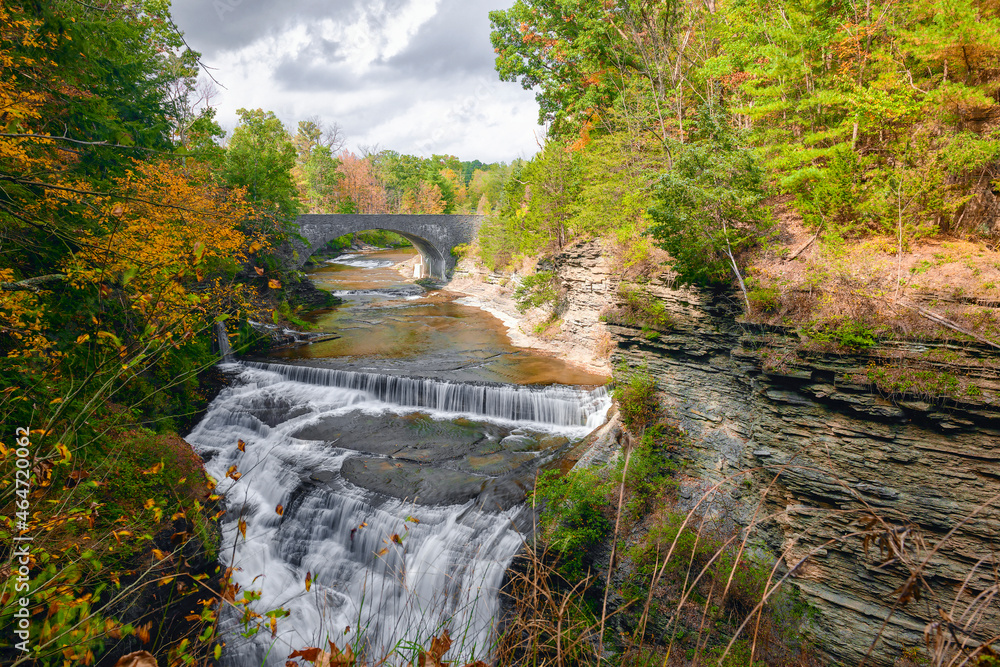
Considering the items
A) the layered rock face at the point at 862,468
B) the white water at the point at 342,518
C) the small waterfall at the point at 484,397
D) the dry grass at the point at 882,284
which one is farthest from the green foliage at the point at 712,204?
the white water at the point at 342,518

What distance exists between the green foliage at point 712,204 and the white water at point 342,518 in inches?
204

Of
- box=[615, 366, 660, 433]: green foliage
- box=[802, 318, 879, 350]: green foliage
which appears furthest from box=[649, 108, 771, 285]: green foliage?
box=[615, 366, 660, 433]: green foliage

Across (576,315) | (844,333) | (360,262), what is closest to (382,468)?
(844,333)

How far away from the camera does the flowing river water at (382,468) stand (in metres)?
7.57

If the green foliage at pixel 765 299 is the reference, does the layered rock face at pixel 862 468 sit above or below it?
below

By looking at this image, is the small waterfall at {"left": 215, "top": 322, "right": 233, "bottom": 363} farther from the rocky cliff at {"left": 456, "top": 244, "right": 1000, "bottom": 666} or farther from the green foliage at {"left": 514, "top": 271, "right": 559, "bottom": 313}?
the rocky cliff at {"left": 456, "top": 244, "right": 1000, "bottom": 666}

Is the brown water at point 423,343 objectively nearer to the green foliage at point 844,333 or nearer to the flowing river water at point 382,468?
the flowing river water at point 382,468

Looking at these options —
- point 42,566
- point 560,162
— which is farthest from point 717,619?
point 560,162

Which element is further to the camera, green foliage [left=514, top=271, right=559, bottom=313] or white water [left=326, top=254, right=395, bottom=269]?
white water [left=326, top=254, right=395, bottom=269]

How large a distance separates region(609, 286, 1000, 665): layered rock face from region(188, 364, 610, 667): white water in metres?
4.02

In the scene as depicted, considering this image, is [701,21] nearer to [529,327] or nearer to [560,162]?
[560,162]

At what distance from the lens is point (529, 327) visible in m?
20.5

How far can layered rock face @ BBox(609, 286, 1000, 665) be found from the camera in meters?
5.73

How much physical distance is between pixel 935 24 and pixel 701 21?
9467 mm
